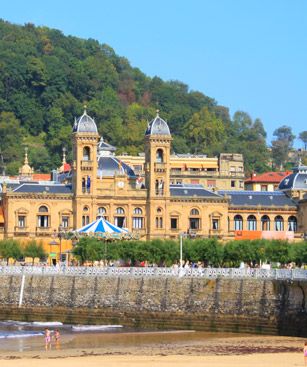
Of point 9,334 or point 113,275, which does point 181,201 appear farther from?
point 9,334

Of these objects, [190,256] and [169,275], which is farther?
[190,256]

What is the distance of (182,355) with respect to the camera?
78062mm

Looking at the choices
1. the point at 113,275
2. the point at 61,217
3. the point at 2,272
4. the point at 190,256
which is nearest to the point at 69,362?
the point at 113,275

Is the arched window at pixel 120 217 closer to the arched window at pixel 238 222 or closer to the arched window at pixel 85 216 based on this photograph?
the arched window at pixel 85 216

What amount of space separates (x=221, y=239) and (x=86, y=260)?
94.9 ft

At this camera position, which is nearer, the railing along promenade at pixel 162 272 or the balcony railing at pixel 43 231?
the railing along promenade at pixel 162 272

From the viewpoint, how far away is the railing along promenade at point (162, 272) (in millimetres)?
89312

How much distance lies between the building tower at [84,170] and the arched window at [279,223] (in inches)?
784

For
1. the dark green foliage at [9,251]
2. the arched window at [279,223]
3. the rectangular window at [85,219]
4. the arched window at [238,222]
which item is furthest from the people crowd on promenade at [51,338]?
the arched window at [279,223]

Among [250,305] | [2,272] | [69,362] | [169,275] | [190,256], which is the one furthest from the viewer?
[190,256]

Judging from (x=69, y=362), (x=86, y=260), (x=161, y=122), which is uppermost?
(x=161, y=122)

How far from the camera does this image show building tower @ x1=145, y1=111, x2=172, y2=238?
478 feet

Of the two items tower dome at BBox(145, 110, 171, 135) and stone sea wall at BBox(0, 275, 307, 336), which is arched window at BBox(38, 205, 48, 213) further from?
stone sea wall at BBox(0, 275, 307, 336)

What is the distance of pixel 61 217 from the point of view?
5664 inches
